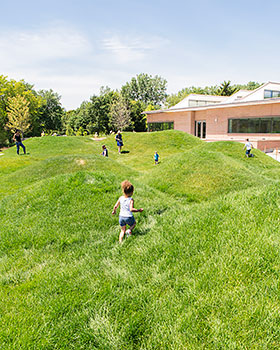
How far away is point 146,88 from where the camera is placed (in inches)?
3103

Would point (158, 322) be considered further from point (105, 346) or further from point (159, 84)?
point (159, 84)

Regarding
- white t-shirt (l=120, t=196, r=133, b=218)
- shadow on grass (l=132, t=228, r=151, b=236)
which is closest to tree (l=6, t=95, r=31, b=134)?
shadow on grass (l=132, t=228, r=151, b=236)

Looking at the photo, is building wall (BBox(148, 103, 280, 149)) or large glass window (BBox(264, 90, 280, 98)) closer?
building wall (BBox(148, 103, 280, 149))

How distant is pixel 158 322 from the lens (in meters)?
3.02

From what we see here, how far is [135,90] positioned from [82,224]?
254 feet

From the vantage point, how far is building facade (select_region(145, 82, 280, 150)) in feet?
85.1

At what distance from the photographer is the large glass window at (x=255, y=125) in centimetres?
2567

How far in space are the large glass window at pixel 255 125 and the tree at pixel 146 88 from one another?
5161 centimetres

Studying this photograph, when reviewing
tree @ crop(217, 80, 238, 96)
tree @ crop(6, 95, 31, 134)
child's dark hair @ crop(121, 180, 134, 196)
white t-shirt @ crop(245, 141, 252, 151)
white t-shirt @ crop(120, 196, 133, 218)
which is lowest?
white t-shirt @ crop(120, 196, 133, 218)

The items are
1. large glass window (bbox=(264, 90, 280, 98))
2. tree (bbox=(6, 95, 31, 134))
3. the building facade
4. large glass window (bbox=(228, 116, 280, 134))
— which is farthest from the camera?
tree (bbox=(6, 95, 31, 134))

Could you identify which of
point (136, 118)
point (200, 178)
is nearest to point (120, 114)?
point (136, 118)

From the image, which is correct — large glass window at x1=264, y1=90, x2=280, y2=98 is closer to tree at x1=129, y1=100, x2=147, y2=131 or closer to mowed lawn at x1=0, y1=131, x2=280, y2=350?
mowed lawn at x1=0, y1=131, x2=280, y2=350

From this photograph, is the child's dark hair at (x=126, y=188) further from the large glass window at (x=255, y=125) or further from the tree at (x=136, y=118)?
the tree at (x=136, y=118)

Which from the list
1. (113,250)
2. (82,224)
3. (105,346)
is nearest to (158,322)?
(105,346)
